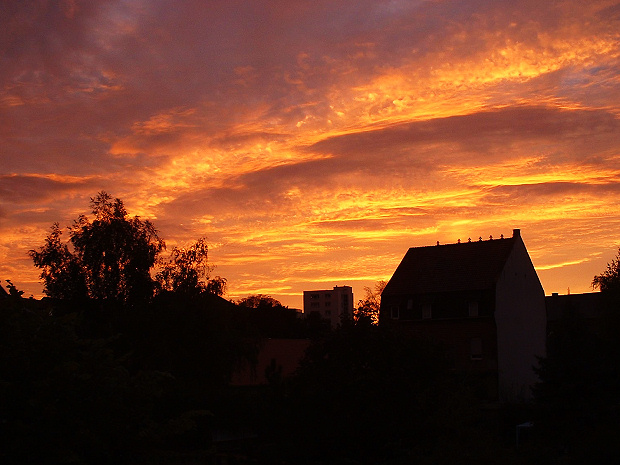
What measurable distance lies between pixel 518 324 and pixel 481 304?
16.2 ft

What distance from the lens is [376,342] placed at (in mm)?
18938

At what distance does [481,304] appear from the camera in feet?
180

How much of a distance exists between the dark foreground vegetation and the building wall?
10.3 m

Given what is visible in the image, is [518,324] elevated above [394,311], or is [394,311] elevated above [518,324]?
[394,311]

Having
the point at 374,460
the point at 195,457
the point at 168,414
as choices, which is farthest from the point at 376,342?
the point at 168,414

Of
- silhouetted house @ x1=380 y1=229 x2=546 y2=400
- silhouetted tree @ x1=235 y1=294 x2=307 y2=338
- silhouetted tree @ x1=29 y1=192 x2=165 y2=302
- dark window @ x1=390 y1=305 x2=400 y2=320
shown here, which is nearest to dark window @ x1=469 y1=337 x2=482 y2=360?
silhouetted house @ x1=380 y1=229 x2=546 y2=400

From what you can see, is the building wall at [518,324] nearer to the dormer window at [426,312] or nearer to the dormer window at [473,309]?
the dormer window at [473,309]

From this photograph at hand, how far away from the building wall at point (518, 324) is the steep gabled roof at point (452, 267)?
917 mm

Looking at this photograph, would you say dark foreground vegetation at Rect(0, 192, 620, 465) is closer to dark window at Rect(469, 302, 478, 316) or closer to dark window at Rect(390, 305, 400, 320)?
dark window at Rect(469, 302, 478, 316)

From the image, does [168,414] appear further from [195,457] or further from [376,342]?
[195,457]

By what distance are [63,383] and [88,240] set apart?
30.2m

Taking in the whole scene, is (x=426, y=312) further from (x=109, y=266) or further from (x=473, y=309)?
(x=109, y=266)

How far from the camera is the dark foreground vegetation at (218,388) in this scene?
10375 millimetres

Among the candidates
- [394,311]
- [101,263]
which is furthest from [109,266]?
[394,311]
